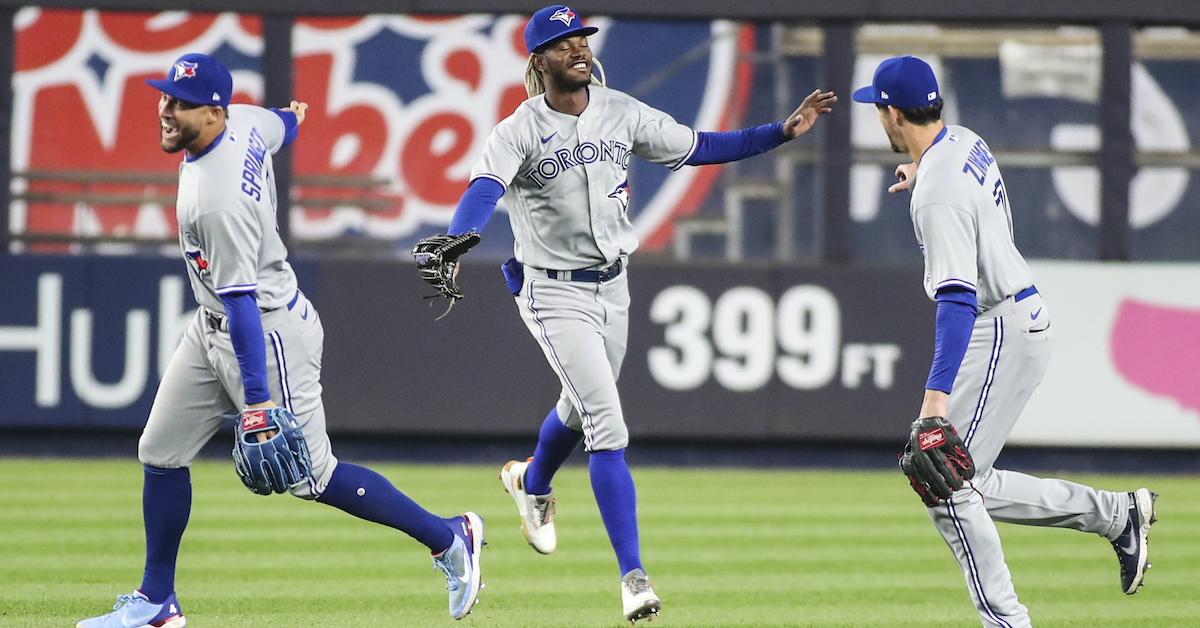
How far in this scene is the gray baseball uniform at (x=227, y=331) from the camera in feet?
13.8

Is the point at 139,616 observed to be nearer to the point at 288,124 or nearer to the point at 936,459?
the point at 288,124

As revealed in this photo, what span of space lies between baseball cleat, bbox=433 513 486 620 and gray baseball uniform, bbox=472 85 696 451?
1.96ft

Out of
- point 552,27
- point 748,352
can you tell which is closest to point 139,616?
point 552,27

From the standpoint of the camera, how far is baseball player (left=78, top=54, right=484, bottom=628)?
4.16m

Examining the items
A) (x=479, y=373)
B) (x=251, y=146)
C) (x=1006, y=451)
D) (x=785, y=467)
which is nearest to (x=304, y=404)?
(x=251, y=146)

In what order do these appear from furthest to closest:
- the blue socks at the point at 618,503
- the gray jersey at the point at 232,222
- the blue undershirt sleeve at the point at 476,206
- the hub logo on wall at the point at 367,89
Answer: the hub logo on wall at the point at 367,89, the blue socks at the point at 618,503, the blue undershirt sleeve at the point at 476,206, the gray jersey at the point at 232,222

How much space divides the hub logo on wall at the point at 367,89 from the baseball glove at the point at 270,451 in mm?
11567

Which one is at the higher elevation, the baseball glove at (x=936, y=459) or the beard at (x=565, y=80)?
the beard at (x=565, y=80)

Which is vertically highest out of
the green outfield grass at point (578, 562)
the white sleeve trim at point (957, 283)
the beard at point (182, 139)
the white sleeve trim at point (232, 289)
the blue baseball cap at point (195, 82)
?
the blue baseball cap at point (195, 82)

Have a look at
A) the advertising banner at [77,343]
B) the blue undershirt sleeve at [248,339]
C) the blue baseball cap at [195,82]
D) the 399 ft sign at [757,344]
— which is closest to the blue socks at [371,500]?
the blue undershirt sleeve at [248,339]

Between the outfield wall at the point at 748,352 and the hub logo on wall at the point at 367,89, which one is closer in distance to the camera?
the outfield wall at the point at 748,352

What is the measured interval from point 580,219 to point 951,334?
4.82 ft

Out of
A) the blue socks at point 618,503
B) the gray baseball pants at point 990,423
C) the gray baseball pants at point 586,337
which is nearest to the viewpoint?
the gray baseball pants at point 990,423

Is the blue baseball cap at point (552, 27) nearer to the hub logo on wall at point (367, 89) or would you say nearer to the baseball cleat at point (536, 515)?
the baseball cleat at point (536, 515)
